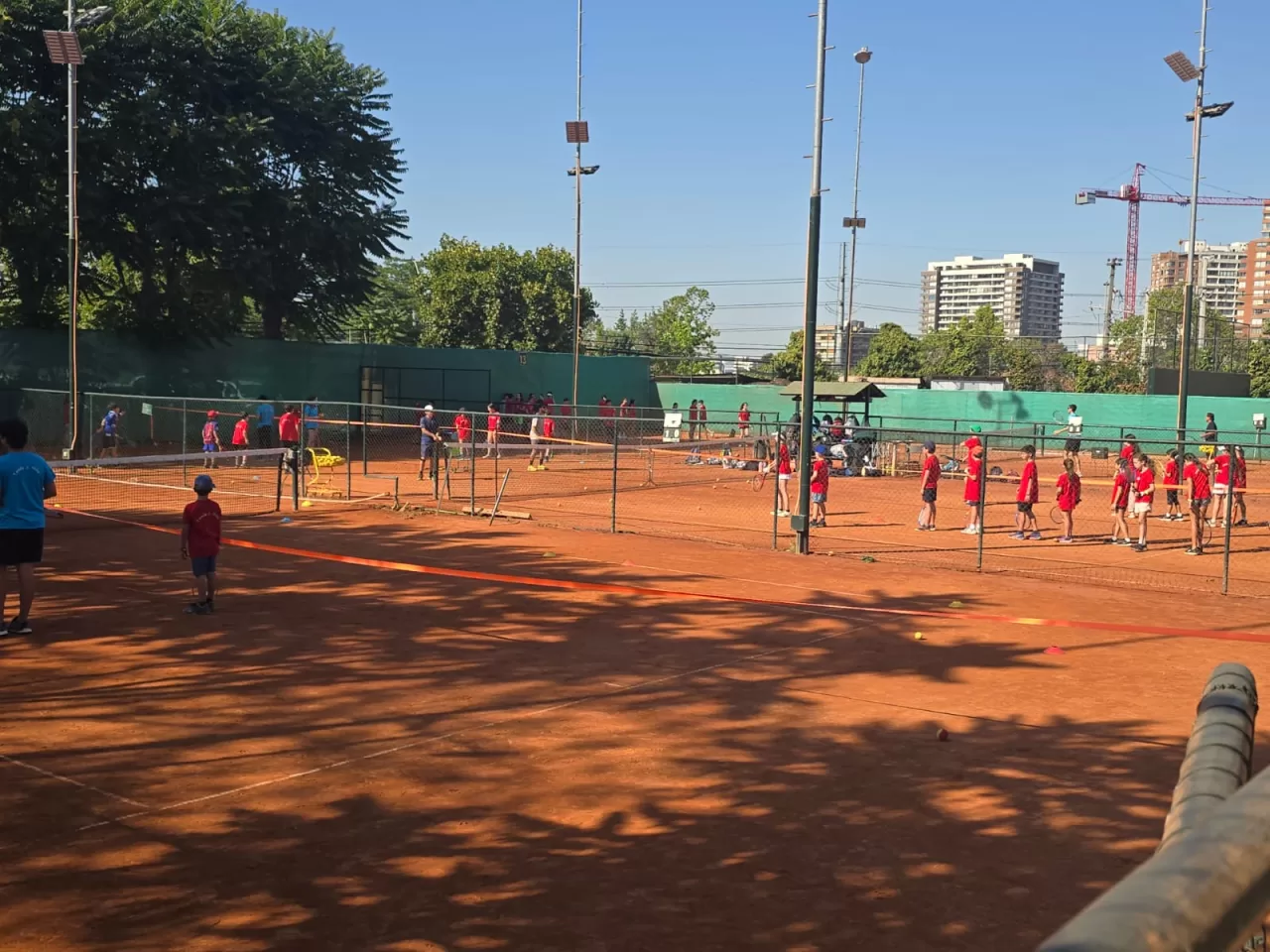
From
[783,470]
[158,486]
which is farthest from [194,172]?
[783,470]

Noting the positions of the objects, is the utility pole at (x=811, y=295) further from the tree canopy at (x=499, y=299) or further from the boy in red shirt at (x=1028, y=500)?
the tree canopy at (x=499, y=299)

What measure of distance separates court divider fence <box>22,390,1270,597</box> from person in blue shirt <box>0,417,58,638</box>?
30.4 feet

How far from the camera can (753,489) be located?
30.8 metres

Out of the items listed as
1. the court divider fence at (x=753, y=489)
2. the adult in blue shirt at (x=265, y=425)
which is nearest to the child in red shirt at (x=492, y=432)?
the court divider fence at (x=753, y=489)

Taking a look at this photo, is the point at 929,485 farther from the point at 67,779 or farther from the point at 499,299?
the point at 499,299

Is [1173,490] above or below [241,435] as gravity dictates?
below

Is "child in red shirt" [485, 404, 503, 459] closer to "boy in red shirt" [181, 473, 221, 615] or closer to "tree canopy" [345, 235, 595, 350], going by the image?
"boy in red shirt" [181, 473, 221, 615]

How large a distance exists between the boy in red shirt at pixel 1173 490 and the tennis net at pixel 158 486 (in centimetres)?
1679

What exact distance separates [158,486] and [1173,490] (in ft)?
66.7

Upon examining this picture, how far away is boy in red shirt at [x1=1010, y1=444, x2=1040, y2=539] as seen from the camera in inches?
824

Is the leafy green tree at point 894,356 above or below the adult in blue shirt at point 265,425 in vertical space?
above

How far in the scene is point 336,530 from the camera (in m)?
20.1

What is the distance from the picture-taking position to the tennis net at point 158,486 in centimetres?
2186

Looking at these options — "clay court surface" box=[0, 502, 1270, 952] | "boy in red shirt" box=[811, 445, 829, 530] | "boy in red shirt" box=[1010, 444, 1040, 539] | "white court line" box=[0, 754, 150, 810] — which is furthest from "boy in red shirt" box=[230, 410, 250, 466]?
"white court line" box=[0, 754, 150, 810]
